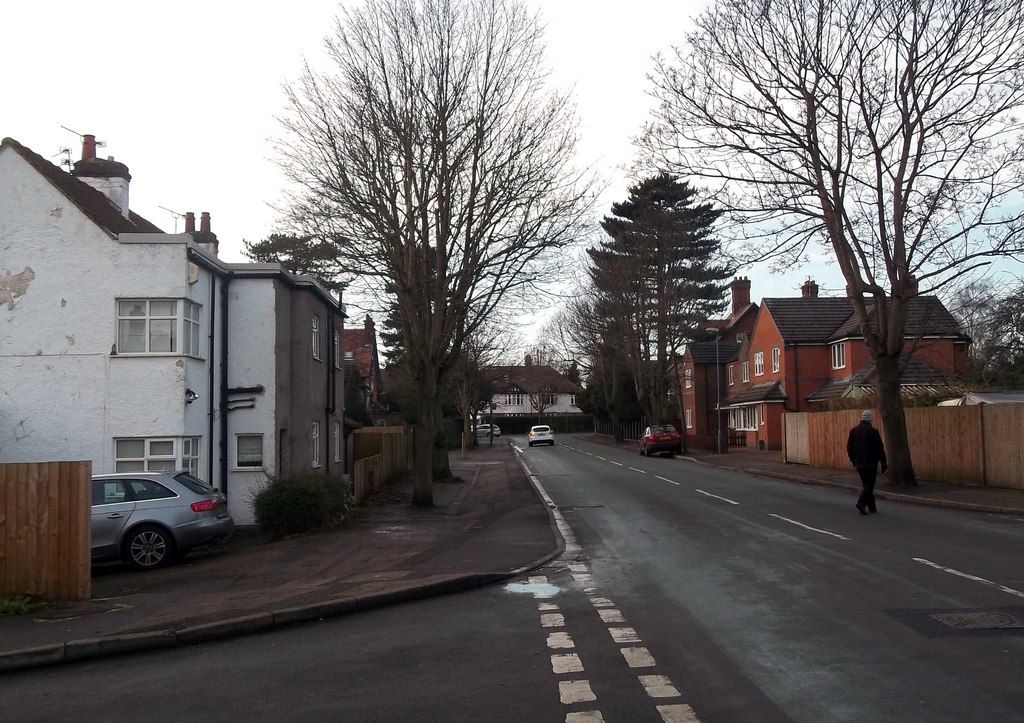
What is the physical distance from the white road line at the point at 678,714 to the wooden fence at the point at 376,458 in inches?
704

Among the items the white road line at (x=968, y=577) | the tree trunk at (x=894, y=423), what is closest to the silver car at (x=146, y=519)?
the white road line at (x=968, y=577)

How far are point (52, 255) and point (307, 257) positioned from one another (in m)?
5.39

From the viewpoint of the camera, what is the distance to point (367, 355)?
219 feet

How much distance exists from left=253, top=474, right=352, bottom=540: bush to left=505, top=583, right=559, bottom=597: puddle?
24.7 feet

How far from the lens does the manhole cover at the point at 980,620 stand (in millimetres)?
7816

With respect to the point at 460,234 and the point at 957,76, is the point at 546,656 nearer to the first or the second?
the point at 460,234

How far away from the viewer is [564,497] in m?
23.8

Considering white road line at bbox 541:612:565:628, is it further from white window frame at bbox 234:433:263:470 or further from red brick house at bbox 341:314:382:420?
red brick house at bbox 341:314:382:420

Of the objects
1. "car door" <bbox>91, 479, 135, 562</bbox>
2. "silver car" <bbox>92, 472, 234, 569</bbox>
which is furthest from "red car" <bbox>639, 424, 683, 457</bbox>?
"car door" <bbox>91, 479, 135, 562</bbox>

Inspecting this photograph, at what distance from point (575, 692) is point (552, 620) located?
2.52m

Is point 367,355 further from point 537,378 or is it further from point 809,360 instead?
point 537,378

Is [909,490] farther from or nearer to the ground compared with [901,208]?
nearer to the ground

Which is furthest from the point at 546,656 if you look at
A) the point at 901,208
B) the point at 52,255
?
the point at 901,208

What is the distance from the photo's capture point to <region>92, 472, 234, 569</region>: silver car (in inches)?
580
